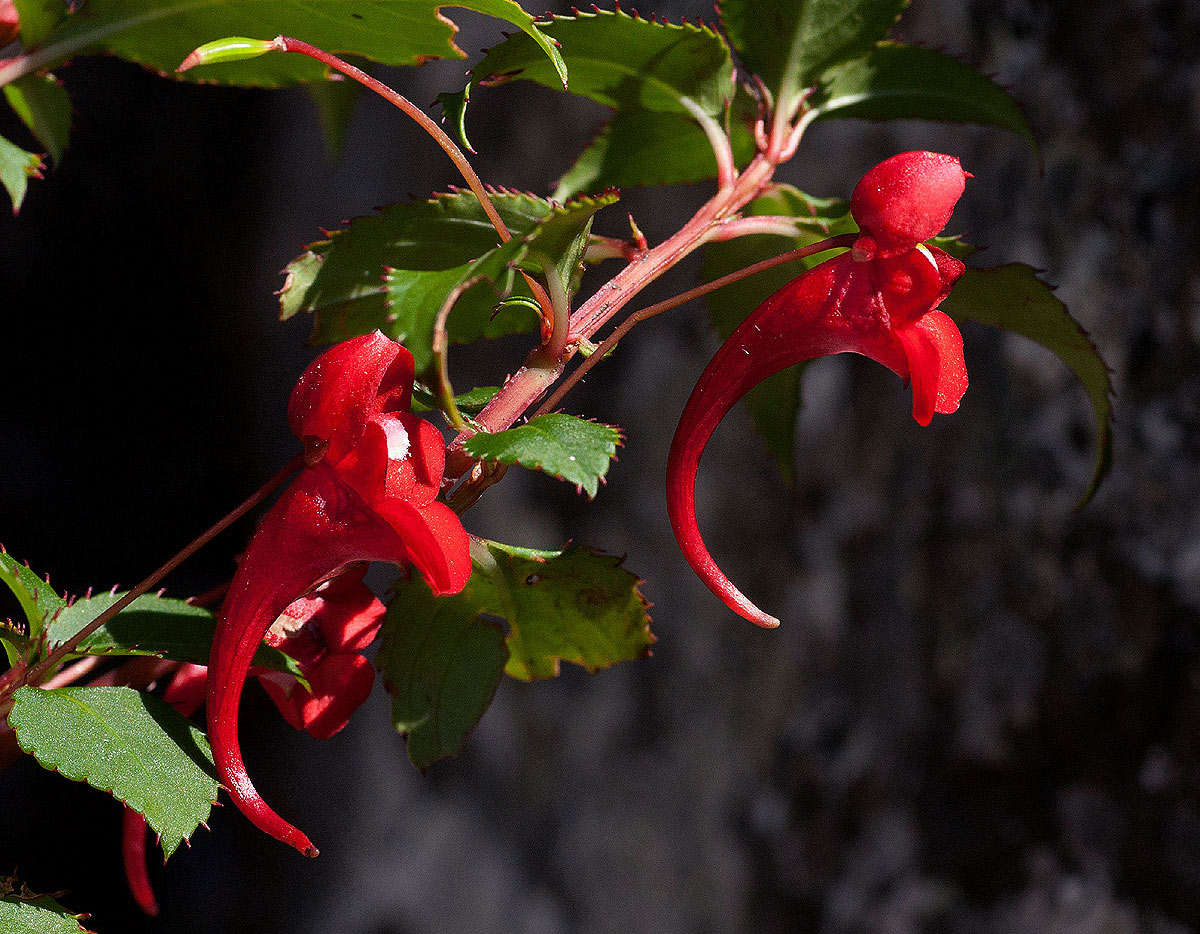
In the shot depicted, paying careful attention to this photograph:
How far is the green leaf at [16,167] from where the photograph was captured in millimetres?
319

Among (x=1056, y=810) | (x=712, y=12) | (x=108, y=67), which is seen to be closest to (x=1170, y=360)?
(x=1056, y=810)

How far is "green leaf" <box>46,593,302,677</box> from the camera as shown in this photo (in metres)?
0.24

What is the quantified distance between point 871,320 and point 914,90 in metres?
0.14

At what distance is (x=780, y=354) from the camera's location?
0.24 m

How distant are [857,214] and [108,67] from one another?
3.51 ft

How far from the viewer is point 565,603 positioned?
0.28 m

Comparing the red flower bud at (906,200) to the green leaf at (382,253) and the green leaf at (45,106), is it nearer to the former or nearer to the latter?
the green leaf at (382,253)

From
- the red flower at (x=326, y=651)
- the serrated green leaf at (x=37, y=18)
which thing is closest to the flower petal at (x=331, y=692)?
the red flower at (x=326, y=651)

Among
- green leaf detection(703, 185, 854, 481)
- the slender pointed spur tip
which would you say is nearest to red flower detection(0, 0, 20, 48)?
the slender pointed spur tip

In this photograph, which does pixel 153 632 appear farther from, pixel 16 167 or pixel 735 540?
pixel 735 540

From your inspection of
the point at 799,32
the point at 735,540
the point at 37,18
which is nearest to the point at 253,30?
the point at 37,18

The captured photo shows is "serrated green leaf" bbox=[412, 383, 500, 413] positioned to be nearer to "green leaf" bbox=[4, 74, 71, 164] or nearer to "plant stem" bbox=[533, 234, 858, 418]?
"plant stem" bbox=[533, 234, 858, 418]

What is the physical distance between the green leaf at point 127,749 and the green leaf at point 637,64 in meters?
0.19

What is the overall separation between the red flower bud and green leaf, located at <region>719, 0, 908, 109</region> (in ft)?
0.34
